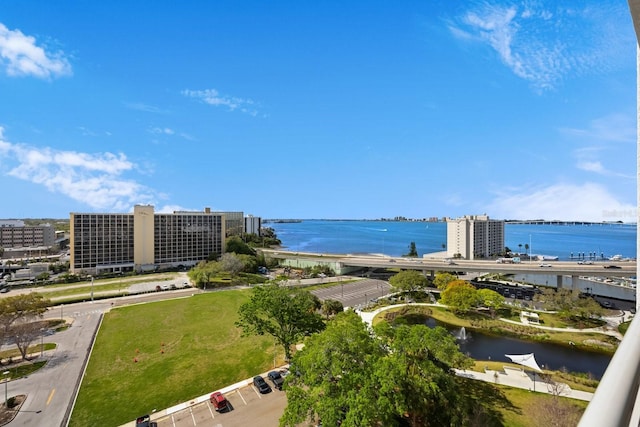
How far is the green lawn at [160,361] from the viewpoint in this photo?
16766mm

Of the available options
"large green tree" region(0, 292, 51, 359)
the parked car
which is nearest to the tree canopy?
the parked car

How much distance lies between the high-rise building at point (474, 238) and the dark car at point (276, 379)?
218 ft

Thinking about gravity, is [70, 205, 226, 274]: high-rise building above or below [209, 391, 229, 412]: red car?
above

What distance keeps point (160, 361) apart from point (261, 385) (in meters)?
8.59

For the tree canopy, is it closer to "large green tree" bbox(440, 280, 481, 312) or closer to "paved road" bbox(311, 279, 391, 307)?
"large green tree" bbox(440, 280, 481, 312)

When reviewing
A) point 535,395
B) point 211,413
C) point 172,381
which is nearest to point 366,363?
point 211,413

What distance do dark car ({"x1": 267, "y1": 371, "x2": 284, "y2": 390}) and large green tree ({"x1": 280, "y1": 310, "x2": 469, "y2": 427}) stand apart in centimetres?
570

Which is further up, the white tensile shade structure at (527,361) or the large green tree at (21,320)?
the large green tree at (21,320)

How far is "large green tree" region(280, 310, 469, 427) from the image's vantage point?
409 inches

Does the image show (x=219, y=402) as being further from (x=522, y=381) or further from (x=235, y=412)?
(x=522, y=381)

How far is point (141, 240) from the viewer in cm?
5419

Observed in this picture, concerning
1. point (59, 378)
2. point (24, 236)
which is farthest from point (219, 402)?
point (24, 236)

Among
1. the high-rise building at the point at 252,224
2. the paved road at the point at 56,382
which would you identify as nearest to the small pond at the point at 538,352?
the paved road at the point at 56,382

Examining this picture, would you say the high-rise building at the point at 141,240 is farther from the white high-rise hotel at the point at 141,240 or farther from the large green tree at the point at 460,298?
the large green tree at the point at 460,298
